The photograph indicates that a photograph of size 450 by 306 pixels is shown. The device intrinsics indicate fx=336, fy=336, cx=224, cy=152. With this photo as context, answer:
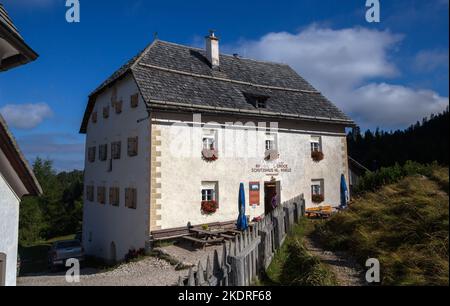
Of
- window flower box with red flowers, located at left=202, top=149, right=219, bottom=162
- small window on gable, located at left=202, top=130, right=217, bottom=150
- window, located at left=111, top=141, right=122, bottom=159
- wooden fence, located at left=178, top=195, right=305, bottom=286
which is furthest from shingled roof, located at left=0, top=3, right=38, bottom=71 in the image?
window, located at left=111, top=141, right=122, bottom=159

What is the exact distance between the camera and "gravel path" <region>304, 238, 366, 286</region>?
7.33m

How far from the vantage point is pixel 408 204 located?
910 cm

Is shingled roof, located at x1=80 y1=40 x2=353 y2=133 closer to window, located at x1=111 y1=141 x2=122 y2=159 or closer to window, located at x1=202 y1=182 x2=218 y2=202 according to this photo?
window, located at x1=111 y1=141 x2=122 y2=159

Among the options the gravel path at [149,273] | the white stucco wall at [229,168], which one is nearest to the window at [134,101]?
the white stucco wall at [229,168]

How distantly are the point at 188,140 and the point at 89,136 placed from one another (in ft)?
35.5

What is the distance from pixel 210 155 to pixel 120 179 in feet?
17.4

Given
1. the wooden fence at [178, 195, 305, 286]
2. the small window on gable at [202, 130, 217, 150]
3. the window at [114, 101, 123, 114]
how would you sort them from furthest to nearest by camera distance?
the window at [114, 101, 123, 114] → the small window on gable at [202, 130, 217, 150] → the wooden fence at [178, 195, 305, 286]

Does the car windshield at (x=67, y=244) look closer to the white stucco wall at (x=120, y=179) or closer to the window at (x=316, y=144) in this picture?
the white stucco wall at (x=120, y=179)

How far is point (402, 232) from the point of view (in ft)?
26.6

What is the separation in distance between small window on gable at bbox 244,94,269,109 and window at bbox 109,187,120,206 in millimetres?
8841

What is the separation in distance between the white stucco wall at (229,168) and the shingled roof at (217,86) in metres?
0.71

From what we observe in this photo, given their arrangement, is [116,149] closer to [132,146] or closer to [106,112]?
[132,146]
